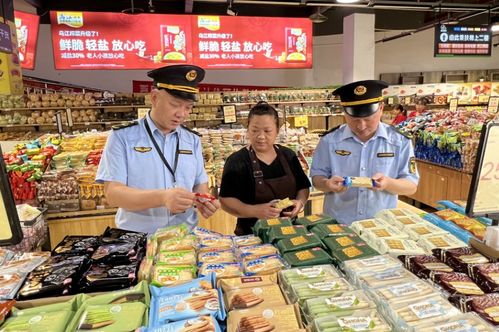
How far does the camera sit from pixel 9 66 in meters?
5.00

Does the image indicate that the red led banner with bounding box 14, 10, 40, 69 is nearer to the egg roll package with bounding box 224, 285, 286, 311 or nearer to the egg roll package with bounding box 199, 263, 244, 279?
the egg roll package with bounding box 199, 263, 244, 279

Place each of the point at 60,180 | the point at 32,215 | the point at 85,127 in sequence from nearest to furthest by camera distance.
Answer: the point at 32,215 → the point at 60,180 → the point at 85,127

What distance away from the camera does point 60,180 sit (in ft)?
12.4

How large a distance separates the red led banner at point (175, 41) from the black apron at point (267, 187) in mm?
4407

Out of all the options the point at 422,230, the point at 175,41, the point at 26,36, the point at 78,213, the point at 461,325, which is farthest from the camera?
the point at 175,41

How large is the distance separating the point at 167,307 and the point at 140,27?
596cm

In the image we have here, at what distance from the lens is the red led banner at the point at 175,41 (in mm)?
6078

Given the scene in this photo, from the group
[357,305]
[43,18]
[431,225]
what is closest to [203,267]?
[357,305]

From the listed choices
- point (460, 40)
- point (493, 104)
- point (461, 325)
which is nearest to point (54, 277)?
point (461, 325)

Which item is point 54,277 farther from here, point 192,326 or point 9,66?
point 9,66

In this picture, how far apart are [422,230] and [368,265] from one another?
0.50m

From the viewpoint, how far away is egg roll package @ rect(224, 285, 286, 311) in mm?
1199

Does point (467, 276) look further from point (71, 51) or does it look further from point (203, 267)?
point (71, 51)

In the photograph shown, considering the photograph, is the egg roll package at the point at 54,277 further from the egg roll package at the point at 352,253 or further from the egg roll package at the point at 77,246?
the egg roll package at the point at 352,253
